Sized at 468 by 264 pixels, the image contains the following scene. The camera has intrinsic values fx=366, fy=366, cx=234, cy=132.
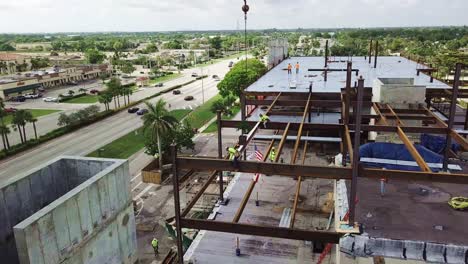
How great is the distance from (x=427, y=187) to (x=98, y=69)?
11310 cm

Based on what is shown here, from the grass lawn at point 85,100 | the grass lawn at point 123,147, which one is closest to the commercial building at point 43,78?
the grass lawn at point 85,100

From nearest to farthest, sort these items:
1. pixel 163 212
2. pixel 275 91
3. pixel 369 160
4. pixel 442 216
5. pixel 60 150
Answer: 1. pixel 442 216
2. pixel 369 160
3. pixel 163 212
4. pixel 275 91
5. pixel 60 150

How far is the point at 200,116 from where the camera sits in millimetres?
62656

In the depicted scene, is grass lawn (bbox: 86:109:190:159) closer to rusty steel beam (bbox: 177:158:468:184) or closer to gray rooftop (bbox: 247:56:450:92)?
gray rooftop (bbox: 247:56:450:92)

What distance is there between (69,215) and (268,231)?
7637 millimetres

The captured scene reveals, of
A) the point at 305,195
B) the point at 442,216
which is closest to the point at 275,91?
the point at 305,195

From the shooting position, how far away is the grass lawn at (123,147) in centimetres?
4316

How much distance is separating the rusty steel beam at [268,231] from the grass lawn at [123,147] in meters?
30.0

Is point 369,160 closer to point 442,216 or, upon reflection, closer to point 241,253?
point 442,216

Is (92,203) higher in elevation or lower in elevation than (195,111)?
higher

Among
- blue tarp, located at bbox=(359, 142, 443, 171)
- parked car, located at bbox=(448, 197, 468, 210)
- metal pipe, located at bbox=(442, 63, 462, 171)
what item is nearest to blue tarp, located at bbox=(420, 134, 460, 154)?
blue tarp, located at bbox=(359, 142, 443, 171)

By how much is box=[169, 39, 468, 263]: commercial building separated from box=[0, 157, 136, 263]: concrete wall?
146 inches

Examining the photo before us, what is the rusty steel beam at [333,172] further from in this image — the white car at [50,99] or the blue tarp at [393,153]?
the white car at [50,99]

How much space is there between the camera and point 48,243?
1301 centimetres
